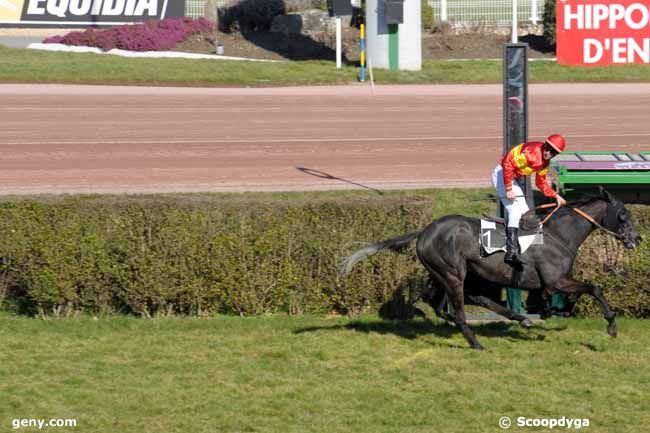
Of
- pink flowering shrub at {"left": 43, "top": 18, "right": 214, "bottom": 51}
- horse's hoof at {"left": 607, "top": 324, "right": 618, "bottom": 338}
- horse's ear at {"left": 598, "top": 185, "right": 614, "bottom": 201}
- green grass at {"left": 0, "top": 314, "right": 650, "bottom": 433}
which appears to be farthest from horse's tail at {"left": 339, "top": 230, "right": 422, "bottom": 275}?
pink flowering shrub at {"left": 43, "top": 18, "right": 214, "bottom": 51}

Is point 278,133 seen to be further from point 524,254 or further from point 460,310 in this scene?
point 524,254

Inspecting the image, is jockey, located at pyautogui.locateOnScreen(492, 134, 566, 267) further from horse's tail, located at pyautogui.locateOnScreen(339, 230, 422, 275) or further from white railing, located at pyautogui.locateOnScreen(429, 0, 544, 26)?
white railing, located at pyautogui.locateOnScreen(429, 0, 544, 26)

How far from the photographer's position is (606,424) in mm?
7770

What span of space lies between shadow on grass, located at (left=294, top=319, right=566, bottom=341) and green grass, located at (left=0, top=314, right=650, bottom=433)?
2 cm

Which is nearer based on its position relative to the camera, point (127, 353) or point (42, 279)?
point (127, 353)

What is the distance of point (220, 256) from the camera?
34.7 feet

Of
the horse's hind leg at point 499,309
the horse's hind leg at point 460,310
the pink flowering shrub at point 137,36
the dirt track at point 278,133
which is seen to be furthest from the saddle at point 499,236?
the pink flowering shrub at point 137,36

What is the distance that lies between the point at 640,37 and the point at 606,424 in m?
24.8

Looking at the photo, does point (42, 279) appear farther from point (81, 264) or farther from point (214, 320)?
point (214, 320)

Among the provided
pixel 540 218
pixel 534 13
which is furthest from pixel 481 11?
pixel 540 218

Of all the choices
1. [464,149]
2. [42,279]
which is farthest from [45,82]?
[42,279]

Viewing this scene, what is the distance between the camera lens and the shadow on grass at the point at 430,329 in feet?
33.4

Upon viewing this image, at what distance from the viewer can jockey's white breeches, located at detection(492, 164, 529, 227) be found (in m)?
9.38

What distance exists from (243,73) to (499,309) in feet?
67.2
